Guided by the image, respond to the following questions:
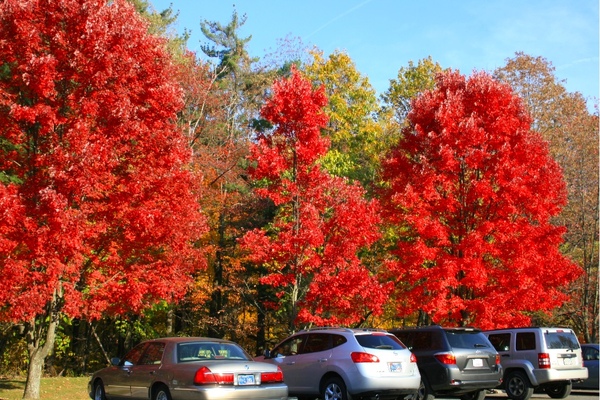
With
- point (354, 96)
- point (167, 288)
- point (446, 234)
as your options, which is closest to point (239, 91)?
point (354, 96)

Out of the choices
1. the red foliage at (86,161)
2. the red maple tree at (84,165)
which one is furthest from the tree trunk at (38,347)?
the red foliage at (86,161)

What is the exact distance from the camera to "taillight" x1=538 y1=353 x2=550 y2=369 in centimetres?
1661

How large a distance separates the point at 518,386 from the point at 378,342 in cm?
601

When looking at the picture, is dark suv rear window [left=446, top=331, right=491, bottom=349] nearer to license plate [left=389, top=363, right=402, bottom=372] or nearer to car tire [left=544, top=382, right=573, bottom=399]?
license plate [left=389, top=363, right=402, bottom=372]

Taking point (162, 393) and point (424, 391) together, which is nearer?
point (162, 393)

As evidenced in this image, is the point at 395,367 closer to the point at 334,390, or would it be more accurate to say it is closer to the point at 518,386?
the point at 334,390

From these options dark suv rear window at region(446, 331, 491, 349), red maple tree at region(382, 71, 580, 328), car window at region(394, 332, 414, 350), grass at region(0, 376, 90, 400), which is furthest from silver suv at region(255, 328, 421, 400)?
red maple tree at region(382, 71, 580, 328)

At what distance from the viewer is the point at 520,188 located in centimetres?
2158

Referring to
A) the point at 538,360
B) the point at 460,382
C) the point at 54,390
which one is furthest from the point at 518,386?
the point at 54,390

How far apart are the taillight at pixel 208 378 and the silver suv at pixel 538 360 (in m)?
9.26

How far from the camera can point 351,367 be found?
12.6m

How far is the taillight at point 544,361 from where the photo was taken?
654 inches

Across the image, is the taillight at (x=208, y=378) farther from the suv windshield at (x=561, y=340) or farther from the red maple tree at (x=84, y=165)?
the suv windshield at (x=561, y=340)

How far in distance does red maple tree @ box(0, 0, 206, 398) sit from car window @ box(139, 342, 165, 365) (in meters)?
3.73
